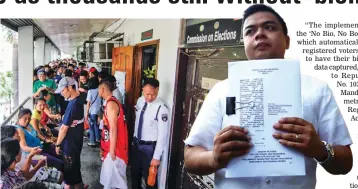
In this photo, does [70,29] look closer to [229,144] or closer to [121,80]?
[121,80]

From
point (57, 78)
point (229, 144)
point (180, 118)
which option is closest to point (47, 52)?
point (57, 78)

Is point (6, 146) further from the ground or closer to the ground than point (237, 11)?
closer to the ground

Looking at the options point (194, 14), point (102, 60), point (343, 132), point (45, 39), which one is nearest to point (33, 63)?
point (45, 39)

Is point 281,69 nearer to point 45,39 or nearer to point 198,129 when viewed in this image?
point 198,129

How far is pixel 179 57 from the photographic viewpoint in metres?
1.36

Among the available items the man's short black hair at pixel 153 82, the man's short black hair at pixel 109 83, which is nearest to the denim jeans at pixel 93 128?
the man's short black hair at pixel 109 83

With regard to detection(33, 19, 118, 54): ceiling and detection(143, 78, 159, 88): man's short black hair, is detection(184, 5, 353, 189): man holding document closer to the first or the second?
detection(143, 78, 159, 88): man's short black hair

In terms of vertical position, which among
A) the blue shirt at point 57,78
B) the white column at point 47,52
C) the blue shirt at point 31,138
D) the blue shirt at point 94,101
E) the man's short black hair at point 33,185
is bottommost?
the man's short black hair at point 33,185

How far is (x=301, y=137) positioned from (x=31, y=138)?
938mm

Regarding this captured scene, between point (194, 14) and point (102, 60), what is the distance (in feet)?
1.32

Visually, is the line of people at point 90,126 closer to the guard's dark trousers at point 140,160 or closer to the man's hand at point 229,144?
the guard's dark trousers at point 140,160

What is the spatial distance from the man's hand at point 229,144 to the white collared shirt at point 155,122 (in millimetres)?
544

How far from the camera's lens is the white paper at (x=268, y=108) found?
82 cm

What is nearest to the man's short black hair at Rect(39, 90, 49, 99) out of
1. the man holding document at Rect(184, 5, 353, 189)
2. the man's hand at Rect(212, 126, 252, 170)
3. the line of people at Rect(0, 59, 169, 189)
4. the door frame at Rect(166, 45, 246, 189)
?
the line of people at Rect(0, 59, 169, 189)
